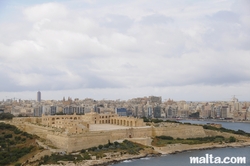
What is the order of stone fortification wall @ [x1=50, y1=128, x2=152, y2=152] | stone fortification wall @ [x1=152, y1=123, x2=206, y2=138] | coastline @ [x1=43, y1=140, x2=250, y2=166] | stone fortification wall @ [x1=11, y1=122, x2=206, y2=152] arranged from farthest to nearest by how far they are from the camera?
1. stone fortification wall @ [x1=152, y1=123, x2=206, y2=138]
2. stone fortification wall @ [x1=11, y1=122, x2=206, y2=152]
3. stone fortification wall @ [x1=50, y1=128, x2=152, y2=152]
4. coastline @ [x1=43, y1=140, x2=250, y2=166]

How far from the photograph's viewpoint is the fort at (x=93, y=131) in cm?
2277

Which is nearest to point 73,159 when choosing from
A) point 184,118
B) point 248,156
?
point 248,156

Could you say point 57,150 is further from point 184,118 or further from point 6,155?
point 184,118

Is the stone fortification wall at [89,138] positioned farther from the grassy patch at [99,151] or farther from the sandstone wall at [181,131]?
the sandstone wall at [181,131]

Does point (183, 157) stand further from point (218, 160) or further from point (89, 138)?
point (89, 138)

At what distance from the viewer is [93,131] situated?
23.9 meters

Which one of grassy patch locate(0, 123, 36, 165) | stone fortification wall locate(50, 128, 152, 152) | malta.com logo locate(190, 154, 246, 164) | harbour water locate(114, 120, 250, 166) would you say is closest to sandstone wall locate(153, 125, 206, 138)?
stone fortification wall locate(50, 128, 152, 152)

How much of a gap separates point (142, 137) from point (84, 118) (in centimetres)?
779

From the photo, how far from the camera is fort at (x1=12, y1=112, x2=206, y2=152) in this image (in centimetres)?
2277

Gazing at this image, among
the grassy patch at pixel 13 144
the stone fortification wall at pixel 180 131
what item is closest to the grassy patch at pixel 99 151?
the grassy patch at pixel 13 144

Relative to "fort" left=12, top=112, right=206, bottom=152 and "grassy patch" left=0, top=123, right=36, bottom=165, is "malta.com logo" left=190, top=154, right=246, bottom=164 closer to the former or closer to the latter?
"fort" left=12, top=112, right=206, bottom=152

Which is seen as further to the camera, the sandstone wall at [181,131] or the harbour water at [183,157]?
the sandstone wall at [181,131]

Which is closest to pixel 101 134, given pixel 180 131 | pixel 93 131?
pixel 93 131

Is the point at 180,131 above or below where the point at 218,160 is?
above
